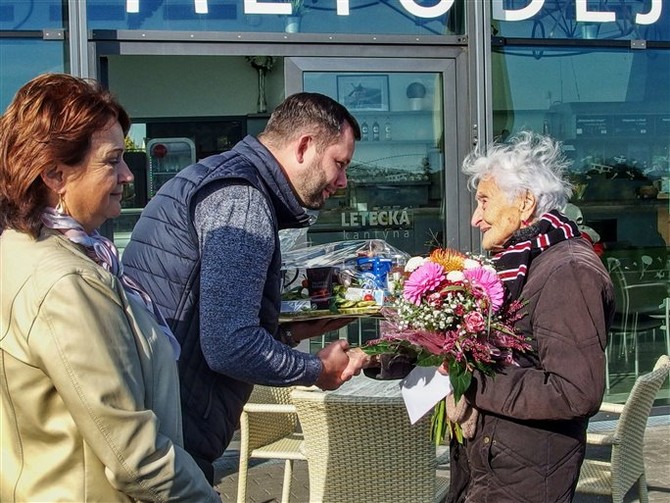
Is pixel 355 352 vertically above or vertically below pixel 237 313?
below

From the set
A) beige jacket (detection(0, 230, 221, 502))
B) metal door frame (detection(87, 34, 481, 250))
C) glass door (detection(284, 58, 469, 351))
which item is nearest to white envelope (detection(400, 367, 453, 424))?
beige jacket (detection(0, 230, 221, 502))

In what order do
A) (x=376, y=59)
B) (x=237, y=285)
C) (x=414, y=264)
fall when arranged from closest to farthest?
1. (x=237, y=285)
2. (x=414, y=264)
3. (x=376, y=59)

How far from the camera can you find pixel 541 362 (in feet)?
9.57

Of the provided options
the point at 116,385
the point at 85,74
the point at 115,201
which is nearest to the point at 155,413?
the point at 116,385

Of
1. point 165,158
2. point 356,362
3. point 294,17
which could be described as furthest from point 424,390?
point 165,158

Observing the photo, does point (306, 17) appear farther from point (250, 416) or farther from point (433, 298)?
point (433, 298)

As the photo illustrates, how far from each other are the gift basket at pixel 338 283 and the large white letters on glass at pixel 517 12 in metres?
3.54

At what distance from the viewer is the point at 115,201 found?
217 centimetres

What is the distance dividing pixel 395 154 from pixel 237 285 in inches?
169

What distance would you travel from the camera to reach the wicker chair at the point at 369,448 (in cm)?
378

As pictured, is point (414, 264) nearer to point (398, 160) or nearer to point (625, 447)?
point (625, 447)

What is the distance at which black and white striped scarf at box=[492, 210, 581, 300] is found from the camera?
3.03 metres

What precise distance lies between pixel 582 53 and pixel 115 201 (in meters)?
5.52

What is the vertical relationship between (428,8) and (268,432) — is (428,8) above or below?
above
